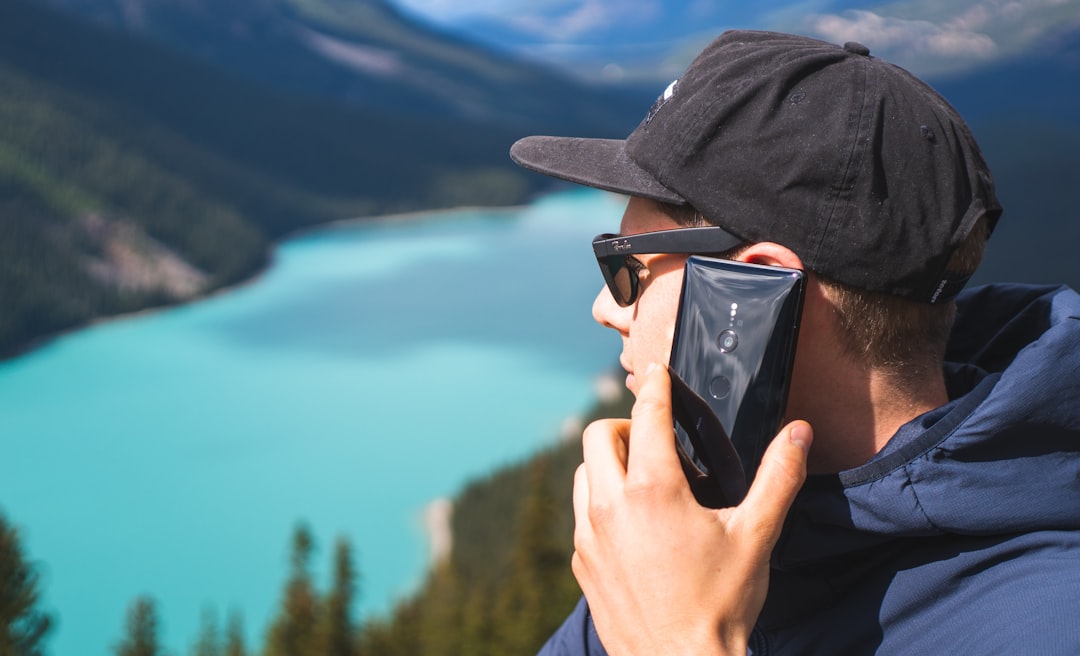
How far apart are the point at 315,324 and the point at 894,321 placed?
135 feet

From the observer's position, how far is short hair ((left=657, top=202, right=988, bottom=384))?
127 centimetres

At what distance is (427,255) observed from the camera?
55688mm

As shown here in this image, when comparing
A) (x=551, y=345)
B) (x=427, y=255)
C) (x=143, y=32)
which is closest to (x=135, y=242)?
(x=427, y=255)

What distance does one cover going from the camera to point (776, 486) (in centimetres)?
109

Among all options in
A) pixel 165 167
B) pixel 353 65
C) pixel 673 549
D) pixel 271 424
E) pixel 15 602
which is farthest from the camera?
pixel 353 65

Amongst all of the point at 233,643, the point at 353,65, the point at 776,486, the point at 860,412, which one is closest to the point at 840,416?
the point at 860,412

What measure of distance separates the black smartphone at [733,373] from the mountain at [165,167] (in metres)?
44.4

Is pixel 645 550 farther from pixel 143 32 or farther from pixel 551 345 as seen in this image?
pixel 143 32

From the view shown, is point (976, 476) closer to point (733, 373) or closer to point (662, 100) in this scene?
point (733, 373)

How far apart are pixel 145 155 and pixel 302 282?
21.0m

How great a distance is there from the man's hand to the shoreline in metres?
43.0

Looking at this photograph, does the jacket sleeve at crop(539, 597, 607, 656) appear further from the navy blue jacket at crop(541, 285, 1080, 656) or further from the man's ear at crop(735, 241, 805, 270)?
the man's ear at crop(735, 241, 805, 270)

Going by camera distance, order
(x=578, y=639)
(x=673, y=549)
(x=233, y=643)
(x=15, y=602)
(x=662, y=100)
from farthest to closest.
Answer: (x=233, y=643) < (x=15, y=602) < (x=578, y=639) < (x=662, y=100) < (x=673, y=549)

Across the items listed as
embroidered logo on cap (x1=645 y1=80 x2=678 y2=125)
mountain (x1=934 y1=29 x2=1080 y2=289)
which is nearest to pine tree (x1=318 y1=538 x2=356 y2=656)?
mountain (x1=934 y1=29 x2=1080 y2=289)
